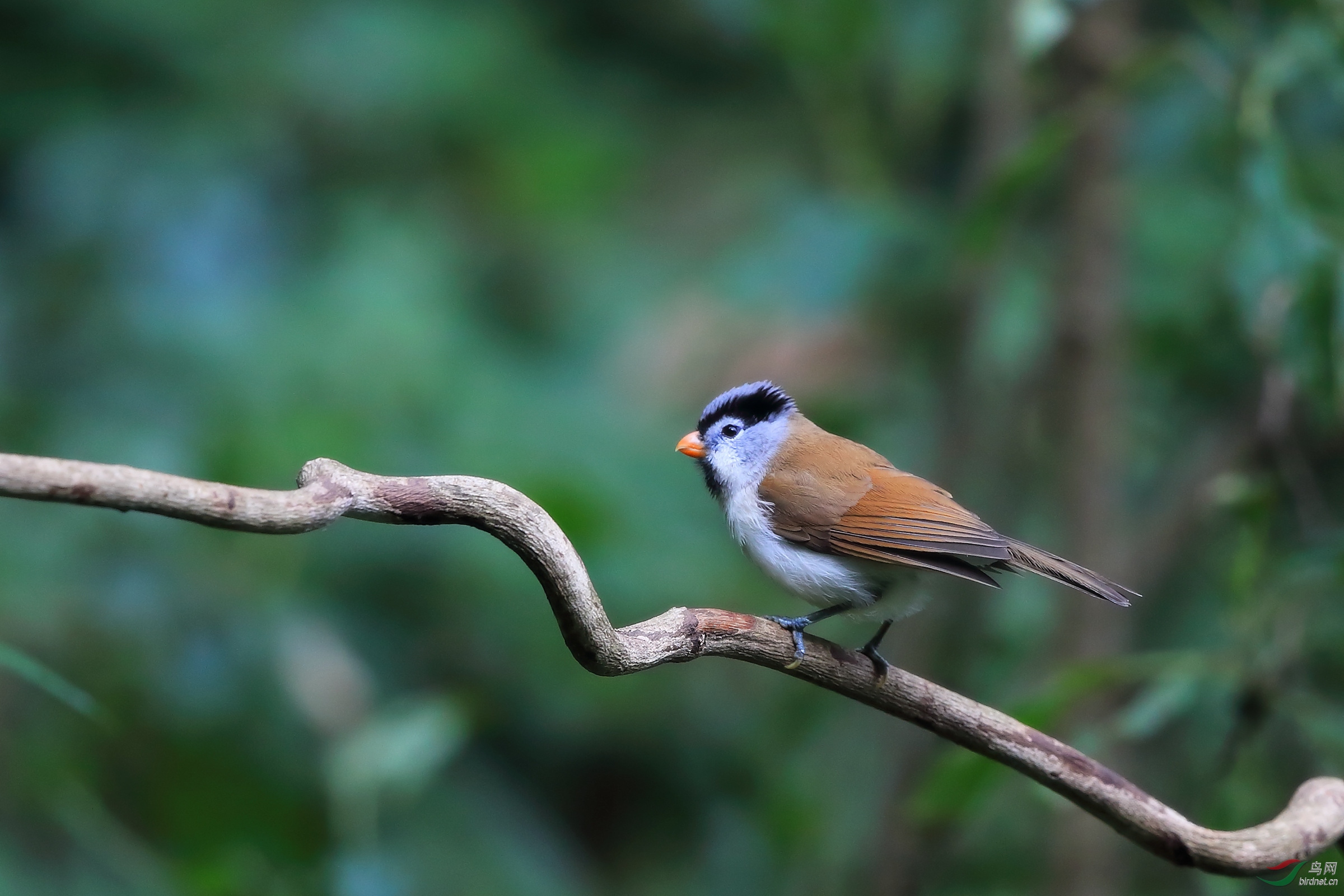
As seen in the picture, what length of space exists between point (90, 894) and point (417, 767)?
4.83 feet

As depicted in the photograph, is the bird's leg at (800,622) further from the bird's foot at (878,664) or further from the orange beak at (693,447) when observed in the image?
the orange beak at (693,447)

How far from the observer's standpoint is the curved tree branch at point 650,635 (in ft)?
4.73

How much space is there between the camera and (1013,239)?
4.53 m

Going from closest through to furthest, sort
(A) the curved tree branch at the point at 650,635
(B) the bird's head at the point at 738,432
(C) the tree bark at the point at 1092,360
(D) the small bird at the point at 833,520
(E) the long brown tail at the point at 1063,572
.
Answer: (A) the curved tree branch at the point at 650,635 < (E) the long brown tail at the point at 1063,572 < (D) the small bird at the point at 833,520 < (B) the bird's head at the point at 738,432 < (C) the tree bark at the point at 1092,360

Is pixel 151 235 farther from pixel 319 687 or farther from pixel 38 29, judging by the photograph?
pixel 319 687

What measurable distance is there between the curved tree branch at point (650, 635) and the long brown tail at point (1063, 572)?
15.6 inches

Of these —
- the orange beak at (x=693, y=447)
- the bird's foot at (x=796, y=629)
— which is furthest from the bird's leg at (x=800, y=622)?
the orange beak at (x=693, y=447)

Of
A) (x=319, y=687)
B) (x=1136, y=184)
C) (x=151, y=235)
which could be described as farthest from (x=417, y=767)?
(x=151, y=235)

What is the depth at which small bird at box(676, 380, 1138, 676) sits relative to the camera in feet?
8.72

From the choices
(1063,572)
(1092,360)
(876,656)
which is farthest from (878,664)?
(1092,360)
